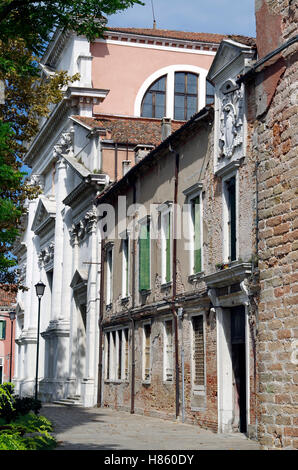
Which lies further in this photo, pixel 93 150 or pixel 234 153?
pixel 93 150

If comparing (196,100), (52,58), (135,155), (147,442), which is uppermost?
(52,58)

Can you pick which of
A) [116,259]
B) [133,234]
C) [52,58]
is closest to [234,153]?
[133,234]

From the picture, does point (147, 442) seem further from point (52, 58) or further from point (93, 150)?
point (52, 58)

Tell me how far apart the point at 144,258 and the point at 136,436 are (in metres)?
8.67

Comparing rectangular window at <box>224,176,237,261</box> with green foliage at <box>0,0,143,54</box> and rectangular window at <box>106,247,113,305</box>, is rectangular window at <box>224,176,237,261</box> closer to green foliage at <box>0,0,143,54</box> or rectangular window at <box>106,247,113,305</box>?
green foliage at <box>0,0,143,54</box>

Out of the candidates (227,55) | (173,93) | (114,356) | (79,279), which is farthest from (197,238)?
(173,93)

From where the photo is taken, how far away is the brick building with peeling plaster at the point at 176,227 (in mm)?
11000

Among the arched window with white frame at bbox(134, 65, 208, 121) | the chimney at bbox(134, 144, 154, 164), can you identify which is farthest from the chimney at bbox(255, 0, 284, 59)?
the arched window with white frame at bbox(134, 65, 208, 121)

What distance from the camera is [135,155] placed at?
30.2 meters

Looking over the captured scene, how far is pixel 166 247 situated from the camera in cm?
2348

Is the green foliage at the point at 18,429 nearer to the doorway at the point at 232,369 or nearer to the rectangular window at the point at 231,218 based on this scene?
the doorway at the point at 232,369

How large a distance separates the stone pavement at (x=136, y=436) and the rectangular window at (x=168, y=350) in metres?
1.30

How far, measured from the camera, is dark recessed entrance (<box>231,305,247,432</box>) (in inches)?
696

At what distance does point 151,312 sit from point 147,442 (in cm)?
860
